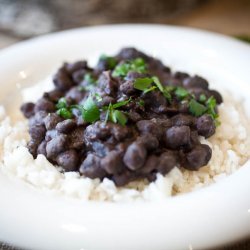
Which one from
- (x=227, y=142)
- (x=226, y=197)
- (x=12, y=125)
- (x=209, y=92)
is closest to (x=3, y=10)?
(x=12, y=125)

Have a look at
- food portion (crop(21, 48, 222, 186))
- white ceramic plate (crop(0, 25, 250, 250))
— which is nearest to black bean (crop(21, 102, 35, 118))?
food portion (crop(21, 48, 222, 186))

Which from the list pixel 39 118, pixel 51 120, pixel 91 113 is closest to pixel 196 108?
pixel 91 113

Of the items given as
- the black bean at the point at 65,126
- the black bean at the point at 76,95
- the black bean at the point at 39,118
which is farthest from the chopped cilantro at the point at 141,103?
the black bean at the point at 39,118

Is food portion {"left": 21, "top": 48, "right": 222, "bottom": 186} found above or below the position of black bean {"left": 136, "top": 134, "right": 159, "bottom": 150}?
below

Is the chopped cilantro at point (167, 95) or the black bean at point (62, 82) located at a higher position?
the chopped cilantro at point (167, 95)

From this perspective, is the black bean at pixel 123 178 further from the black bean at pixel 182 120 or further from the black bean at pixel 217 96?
the black bean at pixel 217 96

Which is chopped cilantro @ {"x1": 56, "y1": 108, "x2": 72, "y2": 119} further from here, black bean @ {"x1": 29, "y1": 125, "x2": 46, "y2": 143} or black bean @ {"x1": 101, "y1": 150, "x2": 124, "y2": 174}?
black bean @ {"x1": 101, "y1": 150, "x2": 124, "y2": 174}
